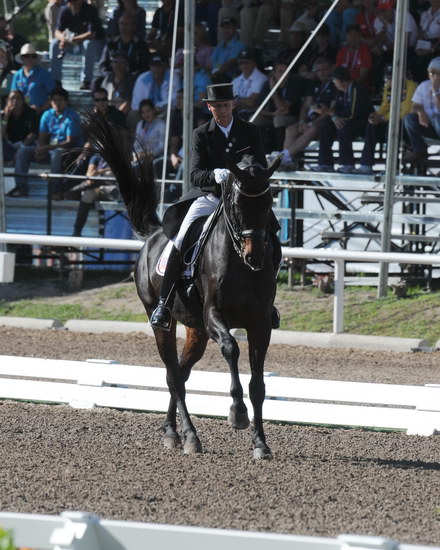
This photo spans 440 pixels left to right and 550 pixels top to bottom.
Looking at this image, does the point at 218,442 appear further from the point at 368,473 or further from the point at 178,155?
the point at 178,155

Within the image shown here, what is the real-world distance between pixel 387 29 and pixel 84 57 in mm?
6073

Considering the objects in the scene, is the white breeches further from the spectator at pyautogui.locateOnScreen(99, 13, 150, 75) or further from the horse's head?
the spectator at pyautogui.locateOnScreen(99, 13, 150, 75)

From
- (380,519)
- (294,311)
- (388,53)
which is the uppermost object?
(388,53)

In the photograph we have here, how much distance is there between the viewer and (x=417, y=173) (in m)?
15.3

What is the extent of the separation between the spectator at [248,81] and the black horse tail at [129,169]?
739 centimetres

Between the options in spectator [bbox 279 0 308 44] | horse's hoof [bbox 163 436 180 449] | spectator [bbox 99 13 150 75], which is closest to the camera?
horse's hoof [bbox 163 436 180 449]

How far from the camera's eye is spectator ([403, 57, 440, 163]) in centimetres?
1459

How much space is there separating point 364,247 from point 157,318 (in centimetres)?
896

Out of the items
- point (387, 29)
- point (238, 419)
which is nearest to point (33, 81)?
point (387, 29)

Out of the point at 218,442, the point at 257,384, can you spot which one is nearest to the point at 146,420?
the point at 218,442

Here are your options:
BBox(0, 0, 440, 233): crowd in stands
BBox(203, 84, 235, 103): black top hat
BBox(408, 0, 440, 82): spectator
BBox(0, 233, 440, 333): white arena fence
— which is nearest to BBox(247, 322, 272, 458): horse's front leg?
BBox(203, 84, 235, 103): black top hat

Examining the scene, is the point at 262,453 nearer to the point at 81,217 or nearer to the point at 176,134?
the point at 81,217

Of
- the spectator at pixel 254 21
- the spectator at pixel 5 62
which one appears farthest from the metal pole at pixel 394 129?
the spectator at pixel 5 62

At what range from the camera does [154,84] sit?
17.2 metres
